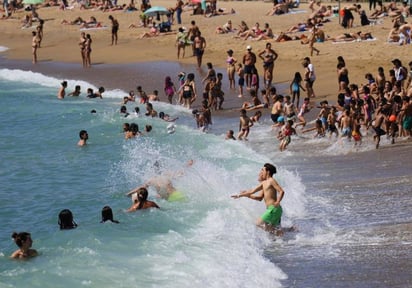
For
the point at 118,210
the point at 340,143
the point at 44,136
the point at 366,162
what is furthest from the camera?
the point at 44,136

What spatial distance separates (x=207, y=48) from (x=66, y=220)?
21.5m

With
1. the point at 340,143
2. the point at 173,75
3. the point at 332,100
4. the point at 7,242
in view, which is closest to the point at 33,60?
the point at 173,75

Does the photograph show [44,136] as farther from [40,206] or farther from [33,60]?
[33,60]

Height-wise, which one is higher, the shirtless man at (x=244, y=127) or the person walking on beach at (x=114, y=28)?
the person walking on beach at (x=114, y=28)

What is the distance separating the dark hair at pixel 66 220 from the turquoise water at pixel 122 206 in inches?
5.0

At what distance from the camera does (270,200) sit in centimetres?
1284

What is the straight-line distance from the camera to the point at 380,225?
12.6m

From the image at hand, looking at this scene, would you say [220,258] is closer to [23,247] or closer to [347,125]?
[23,247]

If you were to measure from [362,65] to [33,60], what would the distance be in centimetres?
1565

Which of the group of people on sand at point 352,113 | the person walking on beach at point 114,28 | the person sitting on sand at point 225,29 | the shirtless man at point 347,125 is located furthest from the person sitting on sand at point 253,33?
the shirtless man at point 347,125

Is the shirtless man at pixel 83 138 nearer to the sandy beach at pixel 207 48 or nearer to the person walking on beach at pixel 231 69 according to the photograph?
the sandy beach at pixel 207 48

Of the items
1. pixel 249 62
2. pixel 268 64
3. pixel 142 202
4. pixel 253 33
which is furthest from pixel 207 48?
pixel 142 202

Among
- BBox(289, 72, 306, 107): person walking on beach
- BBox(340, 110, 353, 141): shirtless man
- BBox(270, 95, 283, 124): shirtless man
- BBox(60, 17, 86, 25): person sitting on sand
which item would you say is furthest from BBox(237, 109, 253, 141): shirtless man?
BBox(60, 17, 86, 25): person sitting on sand

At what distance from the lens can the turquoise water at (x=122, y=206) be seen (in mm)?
11336
